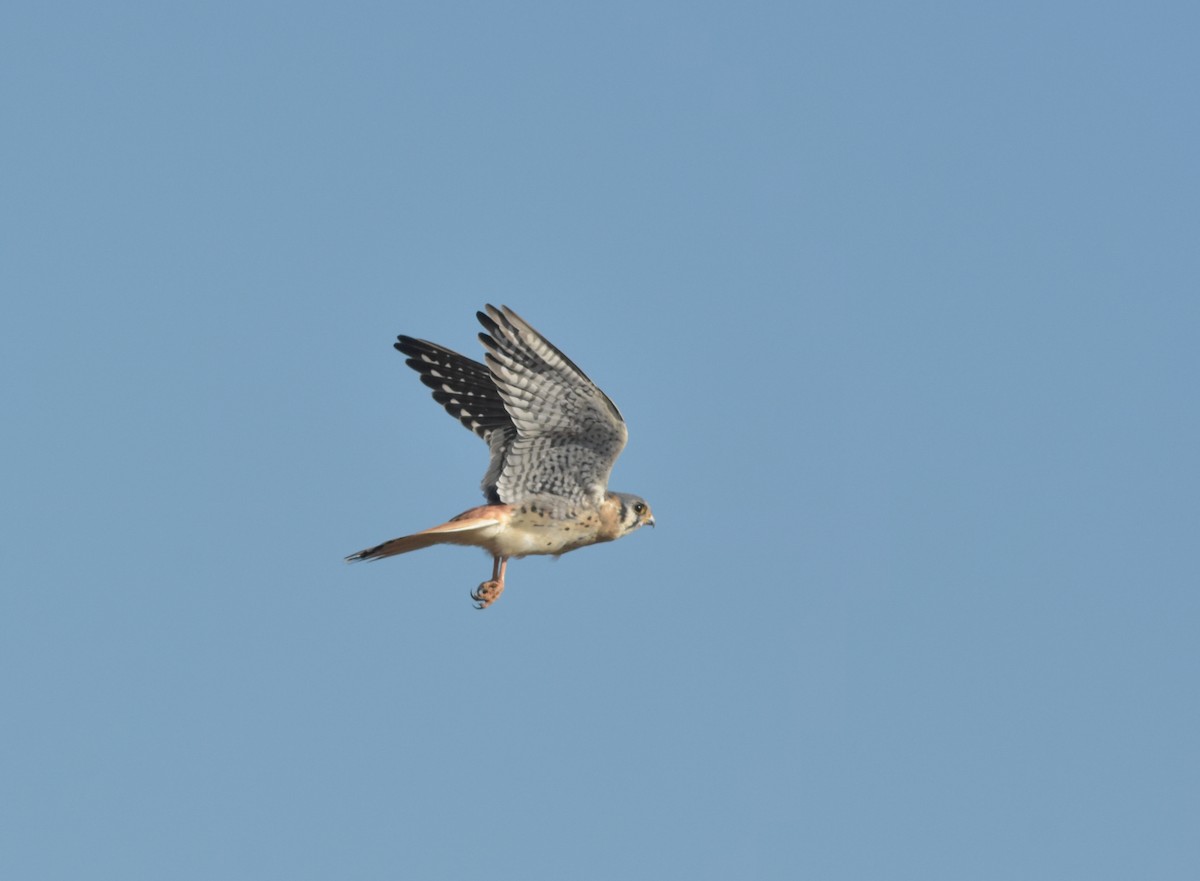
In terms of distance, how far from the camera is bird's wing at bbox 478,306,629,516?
14156mm

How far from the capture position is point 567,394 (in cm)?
1440

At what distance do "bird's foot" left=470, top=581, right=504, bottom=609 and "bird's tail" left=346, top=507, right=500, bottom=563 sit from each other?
54 cm

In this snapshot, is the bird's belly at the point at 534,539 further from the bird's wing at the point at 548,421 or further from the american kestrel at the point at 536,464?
the bird's wing at the point at 548,421

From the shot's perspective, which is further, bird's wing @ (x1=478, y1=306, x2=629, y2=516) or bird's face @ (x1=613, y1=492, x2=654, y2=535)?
bird's face @ (x1=613, y1=492, x2=654, y2=535)

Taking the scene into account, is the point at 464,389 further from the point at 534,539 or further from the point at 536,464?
the point at 534,539

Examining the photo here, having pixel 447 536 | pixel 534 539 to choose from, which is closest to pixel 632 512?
pixel 534 539

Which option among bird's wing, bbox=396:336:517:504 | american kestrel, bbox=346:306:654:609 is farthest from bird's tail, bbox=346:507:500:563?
bird's wing, bbox=396:336:517:504

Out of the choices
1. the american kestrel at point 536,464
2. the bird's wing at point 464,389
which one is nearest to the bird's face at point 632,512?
the american kestrel at point 536,464

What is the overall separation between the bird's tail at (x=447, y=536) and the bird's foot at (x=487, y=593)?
1.78 ft

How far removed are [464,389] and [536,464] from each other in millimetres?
1844

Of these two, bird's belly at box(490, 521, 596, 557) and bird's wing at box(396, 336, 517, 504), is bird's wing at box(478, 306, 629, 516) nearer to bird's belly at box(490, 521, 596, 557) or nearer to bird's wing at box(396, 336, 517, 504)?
bird's belly at box(490, 521, 596, 557)

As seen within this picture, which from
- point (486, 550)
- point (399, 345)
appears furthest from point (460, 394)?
point (486, 550)

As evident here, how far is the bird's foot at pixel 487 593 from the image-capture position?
50.7ft

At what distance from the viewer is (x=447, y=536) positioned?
14547mm
